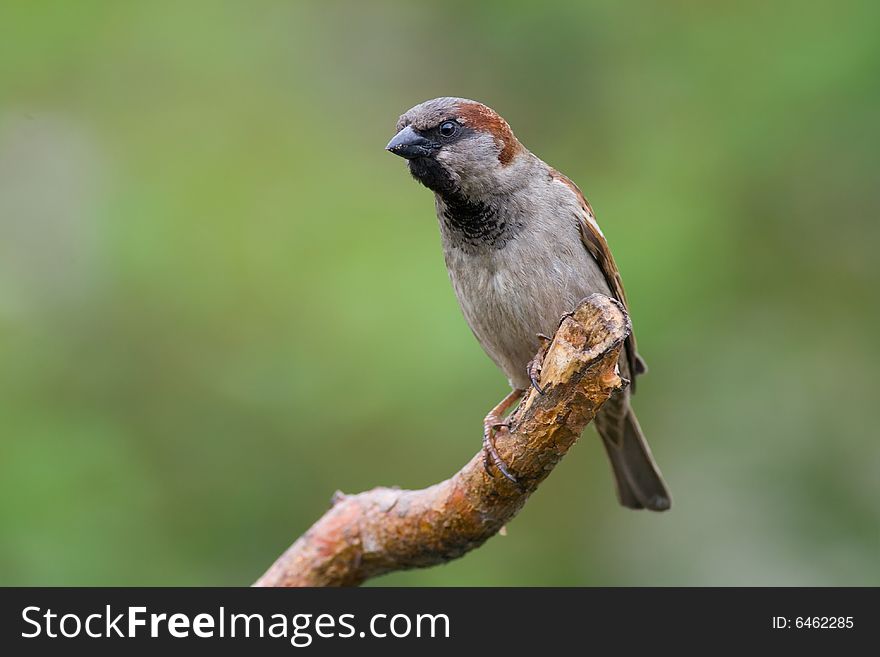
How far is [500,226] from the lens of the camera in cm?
416

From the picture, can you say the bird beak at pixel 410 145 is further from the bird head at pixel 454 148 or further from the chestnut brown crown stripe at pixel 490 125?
the chestnut brown crown stripe at pixel 490 125

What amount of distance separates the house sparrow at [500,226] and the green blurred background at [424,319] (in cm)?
49

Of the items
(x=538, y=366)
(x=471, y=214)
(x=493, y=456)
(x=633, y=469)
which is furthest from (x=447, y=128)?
(x=633, y=469)

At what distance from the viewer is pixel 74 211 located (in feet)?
18.4

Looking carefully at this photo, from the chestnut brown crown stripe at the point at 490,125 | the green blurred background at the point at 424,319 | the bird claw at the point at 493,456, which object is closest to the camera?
the bird claw at the point at 493,456

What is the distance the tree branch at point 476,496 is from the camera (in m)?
3.28

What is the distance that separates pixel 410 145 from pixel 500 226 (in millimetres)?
441

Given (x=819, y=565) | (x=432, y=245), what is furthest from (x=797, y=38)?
(x=819, y=565)

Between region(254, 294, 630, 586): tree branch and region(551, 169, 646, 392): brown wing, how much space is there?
3.13 ft

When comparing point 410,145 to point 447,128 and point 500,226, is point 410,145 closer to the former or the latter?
point 447,128

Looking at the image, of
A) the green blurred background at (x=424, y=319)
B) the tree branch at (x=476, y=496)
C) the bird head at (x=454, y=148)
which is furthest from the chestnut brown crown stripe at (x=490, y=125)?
the tree branch at (x=476, y=496)

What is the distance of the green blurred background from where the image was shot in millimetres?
4730

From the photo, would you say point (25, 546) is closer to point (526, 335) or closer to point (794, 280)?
point (526, 335)

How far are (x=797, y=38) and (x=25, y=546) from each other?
390cm
